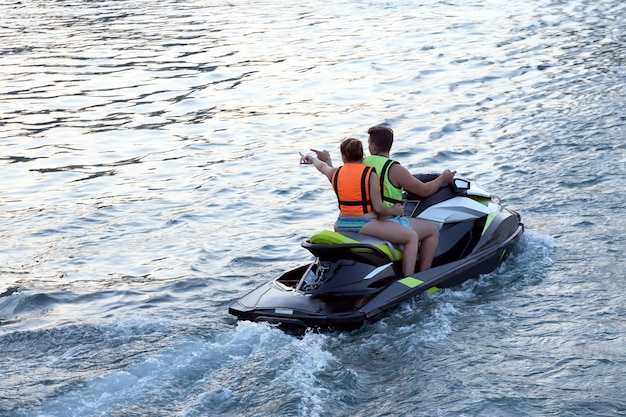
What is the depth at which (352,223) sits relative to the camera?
834 cm

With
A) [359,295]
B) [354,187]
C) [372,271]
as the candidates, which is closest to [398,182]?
[354,187]

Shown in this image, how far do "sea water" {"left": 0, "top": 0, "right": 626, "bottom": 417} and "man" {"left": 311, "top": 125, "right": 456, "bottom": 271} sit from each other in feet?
1.62

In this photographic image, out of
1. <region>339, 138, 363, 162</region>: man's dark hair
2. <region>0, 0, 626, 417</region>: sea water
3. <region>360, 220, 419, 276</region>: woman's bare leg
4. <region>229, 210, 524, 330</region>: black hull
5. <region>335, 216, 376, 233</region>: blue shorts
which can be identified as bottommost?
<region>0, 0, 626, 417</region>: sea water

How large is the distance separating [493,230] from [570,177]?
3.51 meters

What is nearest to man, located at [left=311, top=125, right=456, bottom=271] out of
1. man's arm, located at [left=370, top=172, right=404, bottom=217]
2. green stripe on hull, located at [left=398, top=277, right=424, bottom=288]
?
man's arm, located at [left=370, top=172, right=404, bottom=217]

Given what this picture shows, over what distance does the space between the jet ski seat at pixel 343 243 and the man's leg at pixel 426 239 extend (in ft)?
1.66

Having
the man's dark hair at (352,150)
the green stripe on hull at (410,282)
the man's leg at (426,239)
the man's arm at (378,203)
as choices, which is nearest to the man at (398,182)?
the man's leg at (426,239)

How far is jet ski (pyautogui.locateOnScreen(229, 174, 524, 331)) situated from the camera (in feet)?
25.6

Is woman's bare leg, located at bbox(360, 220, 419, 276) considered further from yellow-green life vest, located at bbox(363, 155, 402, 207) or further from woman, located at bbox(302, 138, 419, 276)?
yellow-green life vest, located at bbox(363, 155, 402, 207)

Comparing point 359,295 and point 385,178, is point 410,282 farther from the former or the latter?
point 385,178

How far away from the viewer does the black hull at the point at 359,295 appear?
25.3ft

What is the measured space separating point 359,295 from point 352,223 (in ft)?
2.34

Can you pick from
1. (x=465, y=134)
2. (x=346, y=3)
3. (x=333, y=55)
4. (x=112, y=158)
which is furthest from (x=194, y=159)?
(x=346, y=3)

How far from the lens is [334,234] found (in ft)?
25.9
